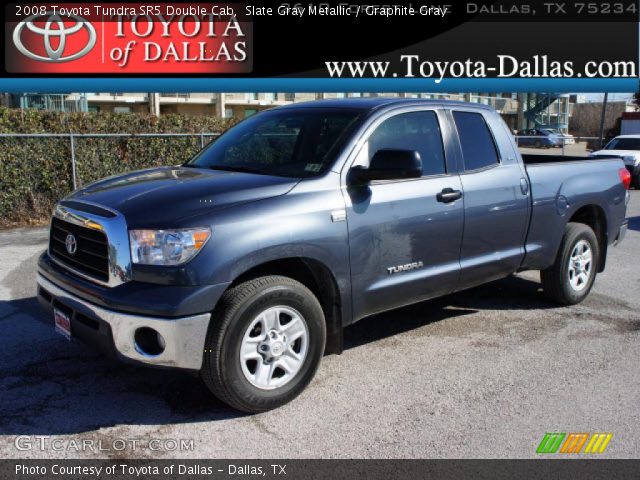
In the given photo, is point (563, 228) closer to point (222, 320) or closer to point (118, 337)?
point (222, 320)

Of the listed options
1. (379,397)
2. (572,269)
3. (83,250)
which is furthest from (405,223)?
(572,269)

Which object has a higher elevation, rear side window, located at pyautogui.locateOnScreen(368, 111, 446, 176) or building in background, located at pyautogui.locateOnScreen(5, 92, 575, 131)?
building in background, located at pyautogui.locateOnScreen(5, 92, 575, 131)

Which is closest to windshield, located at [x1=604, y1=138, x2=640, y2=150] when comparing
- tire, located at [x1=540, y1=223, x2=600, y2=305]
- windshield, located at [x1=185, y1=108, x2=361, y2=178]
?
tire, located at [x1=540, y1=223, x2=600, y2=305]

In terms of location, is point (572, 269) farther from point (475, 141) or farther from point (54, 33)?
point (54, 33)

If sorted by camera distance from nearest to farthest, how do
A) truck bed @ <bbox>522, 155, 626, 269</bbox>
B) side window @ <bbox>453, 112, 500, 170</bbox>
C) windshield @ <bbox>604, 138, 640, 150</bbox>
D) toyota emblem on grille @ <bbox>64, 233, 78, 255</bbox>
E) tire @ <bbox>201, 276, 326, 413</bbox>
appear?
tire @ <bbox>201, 276, 326, 413</bbox>
toyota emblem on grille @ <bbox>64, 233, 78, 255</bbox>
side window @ <bbox>453, 112, 500, 170</bbox>
truck bed @ <bbox>522, 155, 626, 269</bbox>
windshield @ <bbox>604, 138, 640, 150</bbox>

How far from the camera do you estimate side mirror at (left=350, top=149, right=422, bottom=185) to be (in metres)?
4.15

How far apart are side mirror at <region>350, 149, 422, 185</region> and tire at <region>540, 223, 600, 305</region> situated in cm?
248

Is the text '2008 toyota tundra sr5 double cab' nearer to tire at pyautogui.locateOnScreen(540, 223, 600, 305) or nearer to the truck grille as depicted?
the truck grille

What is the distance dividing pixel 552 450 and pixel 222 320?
1941 mm

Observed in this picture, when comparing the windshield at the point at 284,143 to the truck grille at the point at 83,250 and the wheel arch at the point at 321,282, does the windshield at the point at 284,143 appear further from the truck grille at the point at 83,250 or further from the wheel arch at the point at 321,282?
the truck grille at the point at 83,250

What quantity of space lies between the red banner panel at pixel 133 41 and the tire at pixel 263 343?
12840 mm

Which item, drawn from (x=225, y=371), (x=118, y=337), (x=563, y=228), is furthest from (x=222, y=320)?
(x=563, y=228)

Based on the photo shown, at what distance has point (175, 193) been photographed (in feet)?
12.6

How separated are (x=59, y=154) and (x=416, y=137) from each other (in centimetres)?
834
